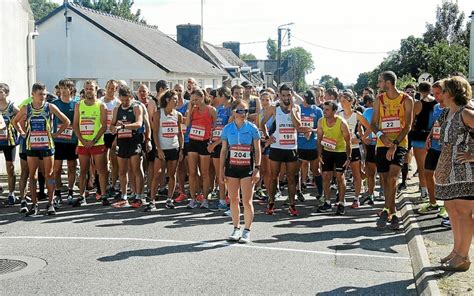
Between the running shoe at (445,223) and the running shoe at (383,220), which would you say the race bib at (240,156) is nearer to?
the running shoe at (383,220)

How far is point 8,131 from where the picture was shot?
1184 centimetres

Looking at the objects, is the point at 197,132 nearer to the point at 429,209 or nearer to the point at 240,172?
the point at 240,172

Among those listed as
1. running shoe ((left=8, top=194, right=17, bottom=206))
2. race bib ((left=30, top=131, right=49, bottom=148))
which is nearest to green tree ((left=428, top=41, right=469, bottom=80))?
running shoe ((left=8, top=194, right=17, bottom=206))

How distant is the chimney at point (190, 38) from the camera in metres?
53.8

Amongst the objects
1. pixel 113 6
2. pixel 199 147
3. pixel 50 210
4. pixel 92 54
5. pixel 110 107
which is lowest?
pixel 50 210

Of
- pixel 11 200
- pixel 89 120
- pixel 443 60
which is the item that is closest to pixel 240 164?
pixel 89 120

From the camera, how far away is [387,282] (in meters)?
6.95

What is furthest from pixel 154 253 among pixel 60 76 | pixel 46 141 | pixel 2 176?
pixel 60 76

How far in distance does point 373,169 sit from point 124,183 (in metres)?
4.67

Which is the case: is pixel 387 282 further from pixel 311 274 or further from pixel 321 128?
pixel 321 128

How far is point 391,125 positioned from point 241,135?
2.39 metres

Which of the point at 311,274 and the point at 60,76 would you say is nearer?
the point at 311,274

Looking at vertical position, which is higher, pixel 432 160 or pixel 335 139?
pixel 335 139

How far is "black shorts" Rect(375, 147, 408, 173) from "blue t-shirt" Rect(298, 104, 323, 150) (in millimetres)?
2492
